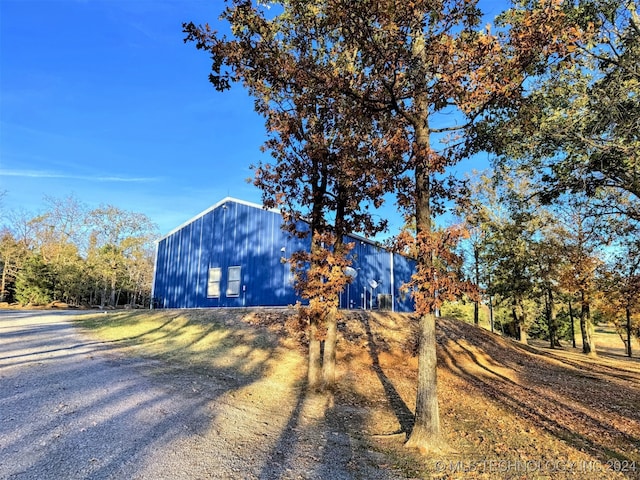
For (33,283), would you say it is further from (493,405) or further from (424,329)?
(424,329)

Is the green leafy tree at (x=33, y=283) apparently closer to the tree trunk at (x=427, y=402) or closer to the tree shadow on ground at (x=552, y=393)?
the tree shadow on ground at (x=552, y=393)

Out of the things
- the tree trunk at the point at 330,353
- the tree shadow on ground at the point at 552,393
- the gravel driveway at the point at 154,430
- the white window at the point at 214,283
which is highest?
the white window at the point at 214,283

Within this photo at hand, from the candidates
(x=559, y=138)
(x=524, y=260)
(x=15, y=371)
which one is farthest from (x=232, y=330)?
(x=524, y=260)

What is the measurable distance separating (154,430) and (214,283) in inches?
607

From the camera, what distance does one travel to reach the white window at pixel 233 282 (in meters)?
19.7

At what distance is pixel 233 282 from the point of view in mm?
19828

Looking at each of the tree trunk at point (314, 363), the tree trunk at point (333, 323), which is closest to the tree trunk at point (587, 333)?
the tree trunk at point (333, 323)

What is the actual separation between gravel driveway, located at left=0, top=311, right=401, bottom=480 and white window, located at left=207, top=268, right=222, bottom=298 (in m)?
11.0

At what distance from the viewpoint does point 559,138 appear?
29.6ft

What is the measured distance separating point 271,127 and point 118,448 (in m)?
7.32

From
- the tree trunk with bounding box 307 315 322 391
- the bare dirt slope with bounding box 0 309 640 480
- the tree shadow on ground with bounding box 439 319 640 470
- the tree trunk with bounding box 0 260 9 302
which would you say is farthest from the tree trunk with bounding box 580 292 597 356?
the tree trunk with bounding box 0 260 9 302

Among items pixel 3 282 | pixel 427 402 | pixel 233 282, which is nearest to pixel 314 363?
pixel 427 402

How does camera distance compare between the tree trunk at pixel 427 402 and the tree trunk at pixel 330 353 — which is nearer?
the tree trunk at pixel 427 402

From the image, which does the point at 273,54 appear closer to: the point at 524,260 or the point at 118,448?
the point at 118,448
